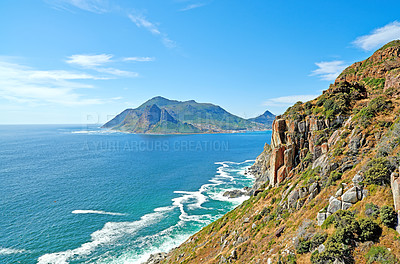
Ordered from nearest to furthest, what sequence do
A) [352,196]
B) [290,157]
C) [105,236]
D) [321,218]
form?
[352,196] → [321,218] → [290,157] → [105,236]

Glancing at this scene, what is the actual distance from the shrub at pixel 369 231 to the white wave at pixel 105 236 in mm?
53761

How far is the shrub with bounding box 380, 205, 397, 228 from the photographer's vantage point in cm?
1823

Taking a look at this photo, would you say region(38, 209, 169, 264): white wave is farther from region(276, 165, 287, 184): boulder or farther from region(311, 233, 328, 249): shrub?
region(311, 233, 328, 249): shrub

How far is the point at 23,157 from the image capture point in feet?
488

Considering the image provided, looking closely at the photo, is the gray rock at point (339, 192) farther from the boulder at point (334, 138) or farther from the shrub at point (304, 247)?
the boulder at point (334, 138)

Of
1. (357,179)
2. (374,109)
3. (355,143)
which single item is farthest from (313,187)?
(374,109)

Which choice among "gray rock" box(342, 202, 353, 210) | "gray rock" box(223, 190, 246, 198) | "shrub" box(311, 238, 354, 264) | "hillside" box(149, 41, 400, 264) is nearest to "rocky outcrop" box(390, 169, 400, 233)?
"hillside" box(149, 41, 400, 264)

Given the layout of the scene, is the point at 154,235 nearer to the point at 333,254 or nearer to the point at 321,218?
the point at 321,218

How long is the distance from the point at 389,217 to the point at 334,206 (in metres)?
5.20

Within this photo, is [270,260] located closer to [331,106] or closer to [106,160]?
[331,106]

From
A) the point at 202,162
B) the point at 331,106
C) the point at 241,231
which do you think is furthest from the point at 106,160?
the point at 331,106

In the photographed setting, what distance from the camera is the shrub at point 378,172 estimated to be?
21.2 metres

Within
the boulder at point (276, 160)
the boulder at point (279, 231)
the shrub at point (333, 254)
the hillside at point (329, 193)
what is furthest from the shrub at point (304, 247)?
the boulder at point (276, 160)

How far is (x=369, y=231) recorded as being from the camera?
18641mm
